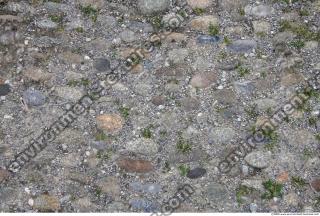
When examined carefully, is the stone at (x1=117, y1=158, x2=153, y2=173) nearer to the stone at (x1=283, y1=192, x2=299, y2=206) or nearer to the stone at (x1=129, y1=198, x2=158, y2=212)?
the stone at (x1=129, y1=198, x2=158, y2=212)

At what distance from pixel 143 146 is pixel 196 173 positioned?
0.56 m

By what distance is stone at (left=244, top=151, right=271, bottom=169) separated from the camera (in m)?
5.25

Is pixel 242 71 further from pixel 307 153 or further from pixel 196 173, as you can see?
pixel 196 173

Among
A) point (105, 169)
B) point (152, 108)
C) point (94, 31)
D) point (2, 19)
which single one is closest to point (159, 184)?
point (105, 169)

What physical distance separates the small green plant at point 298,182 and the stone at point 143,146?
124 centimetres

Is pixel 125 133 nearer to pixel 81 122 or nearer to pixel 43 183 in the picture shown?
pixel 81 122

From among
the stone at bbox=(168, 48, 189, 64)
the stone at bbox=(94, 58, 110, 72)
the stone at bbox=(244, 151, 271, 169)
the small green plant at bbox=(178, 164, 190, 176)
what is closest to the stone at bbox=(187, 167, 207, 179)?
the small green plant at bbox=(178, 164, 190, 176)

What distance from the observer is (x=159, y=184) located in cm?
516

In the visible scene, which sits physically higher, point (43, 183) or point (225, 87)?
point (225, 87)

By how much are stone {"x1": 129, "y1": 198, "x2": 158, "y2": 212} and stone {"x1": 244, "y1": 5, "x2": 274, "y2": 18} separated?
2.71 m

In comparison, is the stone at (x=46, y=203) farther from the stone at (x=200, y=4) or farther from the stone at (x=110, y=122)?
the stone at (x=200, y=4)

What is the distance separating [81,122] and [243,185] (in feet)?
5.39

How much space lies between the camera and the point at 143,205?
5.03 m

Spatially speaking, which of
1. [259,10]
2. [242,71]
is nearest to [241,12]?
[259,10]
